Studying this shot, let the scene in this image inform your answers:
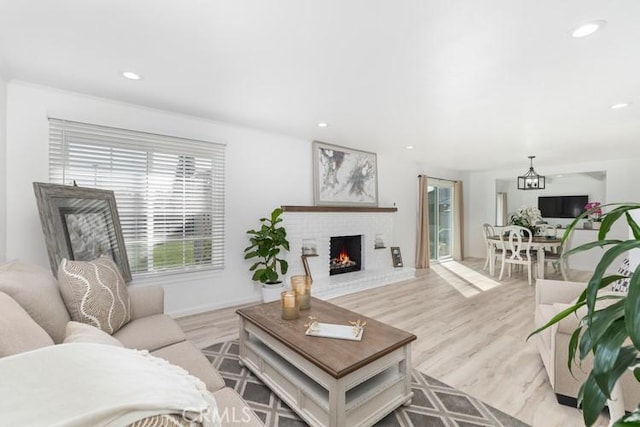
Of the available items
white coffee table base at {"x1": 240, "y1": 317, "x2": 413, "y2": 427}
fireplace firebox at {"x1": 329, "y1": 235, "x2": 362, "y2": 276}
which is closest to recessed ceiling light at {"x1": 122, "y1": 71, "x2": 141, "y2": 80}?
white coffee table base at {"x1": 240, "y1": 317, "x2": 413, "y2": 427}

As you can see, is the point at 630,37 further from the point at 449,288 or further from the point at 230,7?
the point at 449,288

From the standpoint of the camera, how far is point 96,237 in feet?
8.68

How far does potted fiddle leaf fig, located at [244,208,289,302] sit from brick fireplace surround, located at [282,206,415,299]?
0.38 m

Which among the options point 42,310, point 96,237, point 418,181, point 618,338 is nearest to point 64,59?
point 96,237

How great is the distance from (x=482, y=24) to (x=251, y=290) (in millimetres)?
3603

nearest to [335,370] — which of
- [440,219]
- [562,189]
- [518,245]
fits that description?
[518,245]

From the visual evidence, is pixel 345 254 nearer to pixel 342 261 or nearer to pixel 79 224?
pixel 342 261

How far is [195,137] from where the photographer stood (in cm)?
347

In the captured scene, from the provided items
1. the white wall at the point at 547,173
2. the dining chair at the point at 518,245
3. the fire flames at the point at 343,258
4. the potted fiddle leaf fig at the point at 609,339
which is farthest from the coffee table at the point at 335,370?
the white wall at the point at 547,173

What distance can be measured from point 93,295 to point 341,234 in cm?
358

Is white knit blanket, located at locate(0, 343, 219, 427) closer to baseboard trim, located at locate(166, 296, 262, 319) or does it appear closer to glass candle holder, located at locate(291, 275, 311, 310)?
glass candle holder, located at locate(291, 275, 311, 310)

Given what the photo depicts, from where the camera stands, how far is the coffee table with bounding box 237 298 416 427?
1504mm

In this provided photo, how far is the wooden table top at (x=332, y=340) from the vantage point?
1528 millimetres

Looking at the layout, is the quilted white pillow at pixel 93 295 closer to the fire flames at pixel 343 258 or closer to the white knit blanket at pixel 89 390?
the white knit blanket at pixel 89 390
